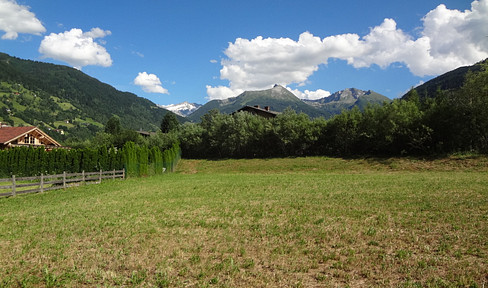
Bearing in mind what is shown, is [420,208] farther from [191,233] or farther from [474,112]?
[474,112]

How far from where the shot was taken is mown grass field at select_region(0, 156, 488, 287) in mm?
5223

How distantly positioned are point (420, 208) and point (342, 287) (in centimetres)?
751

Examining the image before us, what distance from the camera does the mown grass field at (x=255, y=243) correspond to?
5223 mm

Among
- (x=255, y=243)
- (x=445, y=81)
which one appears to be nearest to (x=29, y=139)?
(x=255, y=243)

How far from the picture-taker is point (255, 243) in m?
7.16

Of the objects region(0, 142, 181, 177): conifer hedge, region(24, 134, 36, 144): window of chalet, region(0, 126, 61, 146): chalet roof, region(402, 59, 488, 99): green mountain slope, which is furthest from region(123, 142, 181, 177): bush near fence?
region(402, 59, 488, 99): green mountain slope

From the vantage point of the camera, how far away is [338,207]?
11.3 metres

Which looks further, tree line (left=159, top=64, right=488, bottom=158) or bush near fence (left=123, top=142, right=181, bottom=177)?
tree line (left=159, top=64, right=488, bottom=158)

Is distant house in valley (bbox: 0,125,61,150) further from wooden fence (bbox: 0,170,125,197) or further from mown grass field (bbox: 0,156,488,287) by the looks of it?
mown grass field (bbox: 0,156,488,287)

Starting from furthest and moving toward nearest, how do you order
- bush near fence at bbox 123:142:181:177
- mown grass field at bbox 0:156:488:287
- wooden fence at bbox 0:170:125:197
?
bush near fence at bbox 123:142:181:177
wooden fence at bbox 0:170:125:197
mown grass field at bbox 0:156:488:287

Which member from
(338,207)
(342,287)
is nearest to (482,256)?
(342,287)

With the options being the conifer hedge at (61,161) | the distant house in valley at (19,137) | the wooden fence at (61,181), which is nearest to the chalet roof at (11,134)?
the distant house in valley at (19,137)

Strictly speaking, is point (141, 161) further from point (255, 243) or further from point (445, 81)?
point (445, 81)

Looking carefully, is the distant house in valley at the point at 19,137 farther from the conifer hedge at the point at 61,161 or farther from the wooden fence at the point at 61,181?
the wooden fence at the point at 61,181
